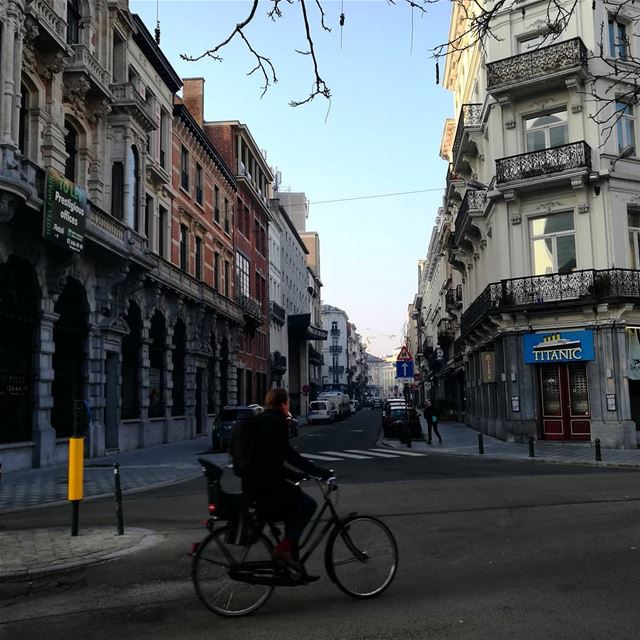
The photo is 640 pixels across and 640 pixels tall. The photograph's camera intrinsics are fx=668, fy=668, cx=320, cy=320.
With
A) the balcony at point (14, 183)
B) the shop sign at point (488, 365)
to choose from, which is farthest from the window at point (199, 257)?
the balcony at point (14, 183)

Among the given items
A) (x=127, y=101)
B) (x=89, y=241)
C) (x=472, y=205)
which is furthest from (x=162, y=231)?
(x=472, y=205)

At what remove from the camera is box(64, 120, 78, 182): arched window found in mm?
21812

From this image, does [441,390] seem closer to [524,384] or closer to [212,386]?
[212,386]

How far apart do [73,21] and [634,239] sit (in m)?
20.9

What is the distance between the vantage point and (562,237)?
24.8m

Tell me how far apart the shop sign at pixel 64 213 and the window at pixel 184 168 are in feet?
47.8

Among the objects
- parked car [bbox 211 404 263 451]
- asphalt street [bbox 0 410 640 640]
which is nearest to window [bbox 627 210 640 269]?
parked car [bbox 211 404 263 451]

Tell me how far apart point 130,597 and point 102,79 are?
2072 cm

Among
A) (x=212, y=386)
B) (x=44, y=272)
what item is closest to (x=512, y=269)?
(x=44, y=272)

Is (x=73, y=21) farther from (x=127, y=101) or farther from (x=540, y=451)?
(x=540, y=451)

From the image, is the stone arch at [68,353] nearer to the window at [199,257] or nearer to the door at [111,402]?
the door at [111,402]

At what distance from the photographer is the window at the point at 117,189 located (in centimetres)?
2442

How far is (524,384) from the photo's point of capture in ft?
81.3

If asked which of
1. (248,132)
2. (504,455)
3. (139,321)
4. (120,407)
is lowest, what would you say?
(504,455)
